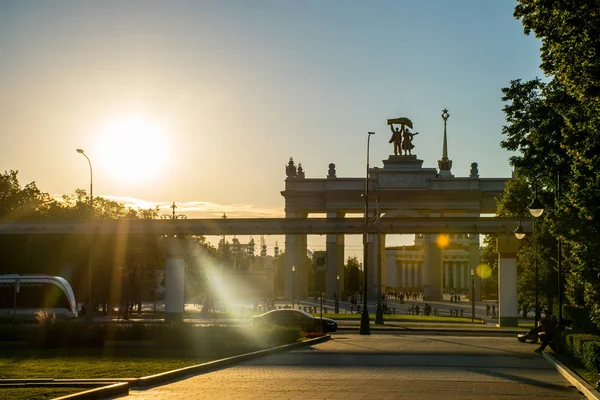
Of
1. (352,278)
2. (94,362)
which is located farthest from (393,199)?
(94,362)

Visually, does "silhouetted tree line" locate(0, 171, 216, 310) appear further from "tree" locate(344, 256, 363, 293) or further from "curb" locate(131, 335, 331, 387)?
"tree" locate(344, 256, 363, 293)

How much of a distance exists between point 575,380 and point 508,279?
3543 cm

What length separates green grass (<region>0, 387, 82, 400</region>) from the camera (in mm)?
17188

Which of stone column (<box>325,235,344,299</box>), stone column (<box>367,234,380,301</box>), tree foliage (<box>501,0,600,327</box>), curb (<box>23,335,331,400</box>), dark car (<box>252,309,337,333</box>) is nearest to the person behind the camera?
curb (<box>23,335,331,400</box>)

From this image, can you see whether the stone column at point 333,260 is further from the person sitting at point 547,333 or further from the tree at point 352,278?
the person sitting at point 547,333

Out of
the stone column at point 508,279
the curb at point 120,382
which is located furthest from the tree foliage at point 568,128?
the stone column at point 508,279

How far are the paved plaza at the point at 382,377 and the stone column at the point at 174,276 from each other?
2842cm

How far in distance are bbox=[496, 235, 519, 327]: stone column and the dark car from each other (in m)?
13.2

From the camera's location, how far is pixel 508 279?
55.8 m

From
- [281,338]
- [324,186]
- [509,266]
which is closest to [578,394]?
[281,338]

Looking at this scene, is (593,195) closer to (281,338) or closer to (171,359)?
(171,359)

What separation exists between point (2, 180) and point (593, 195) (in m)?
66.3

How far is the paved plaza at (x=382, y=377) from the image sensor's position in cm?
1886

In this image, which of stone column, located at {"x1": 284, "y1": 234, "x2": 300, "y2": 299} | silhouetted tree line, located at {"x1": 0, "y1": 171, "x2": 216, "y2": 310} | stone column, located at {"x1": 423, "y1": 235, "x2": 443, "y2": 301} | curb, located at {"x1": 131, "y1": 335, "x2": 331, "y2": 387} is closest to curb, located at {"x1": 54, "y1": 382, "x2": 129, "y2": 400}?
curb, located at {"x1": 131, "y1": 335, "x2": 331, "y2": 387}
